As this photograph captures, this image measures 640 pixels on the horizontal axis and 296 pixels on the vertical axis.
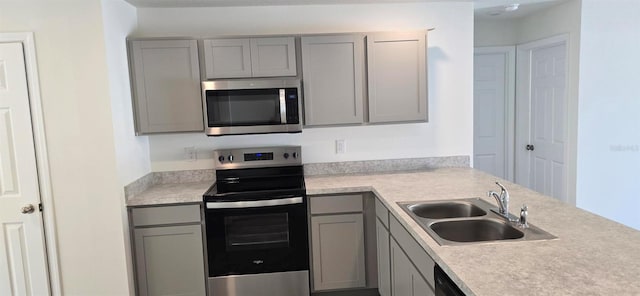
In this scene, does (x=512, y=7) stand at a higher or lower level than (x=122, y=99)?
higher

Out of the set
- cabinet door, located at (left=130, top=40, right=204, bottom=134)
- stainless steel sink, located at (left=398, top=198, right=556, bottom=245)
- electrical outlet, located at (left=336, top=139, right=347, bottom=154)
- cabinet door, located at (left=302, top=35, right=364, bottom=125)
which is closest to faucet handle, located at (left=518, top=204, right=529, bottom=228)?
stainless steel sink, located at (left=398, top=198, right=556, bottom=245)

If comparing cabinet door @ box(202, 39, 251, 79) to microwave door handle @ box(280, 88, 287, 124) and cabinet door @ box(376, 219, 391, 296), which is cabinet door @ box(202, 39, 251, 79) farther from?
cabinet door @ box(376, 219, 391, 296)

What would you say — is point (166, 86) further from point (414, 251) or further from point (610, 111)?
point (610, 111)

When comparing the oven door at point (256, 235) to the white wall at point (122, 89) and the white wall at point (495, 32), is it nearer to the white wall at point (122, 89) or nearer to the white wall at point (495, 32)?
the white wall at point (122, 89)

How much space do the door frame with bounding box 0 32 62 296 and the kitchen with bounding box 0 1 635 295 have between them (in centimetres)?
3

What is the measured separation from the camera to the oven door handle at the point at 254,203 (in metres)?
2.71

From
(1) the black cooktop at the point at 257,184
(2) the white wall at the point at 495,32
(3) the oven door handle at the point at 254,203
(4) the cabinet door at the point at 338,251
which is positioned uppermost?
(2) the white wall at the point at 495,32

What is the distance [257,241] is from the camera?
9.16ft

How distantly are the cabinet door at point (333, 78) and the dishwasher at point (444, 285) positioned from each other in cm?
166

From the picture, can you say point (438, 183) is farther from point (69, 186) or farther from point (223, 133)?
point (69, 186)

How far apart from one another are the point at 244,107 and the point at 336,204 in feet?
3.17

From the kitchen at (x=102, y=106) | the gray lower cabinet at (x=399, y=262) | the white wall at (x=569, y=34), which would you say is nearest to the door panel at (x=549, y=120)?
the white wall at (x=569, y=34)

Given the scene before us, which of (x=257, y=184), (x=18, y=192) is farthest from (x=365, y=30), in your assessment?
(x=18, y=192)

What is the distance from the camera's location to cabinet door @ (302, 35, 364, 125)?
298cm
